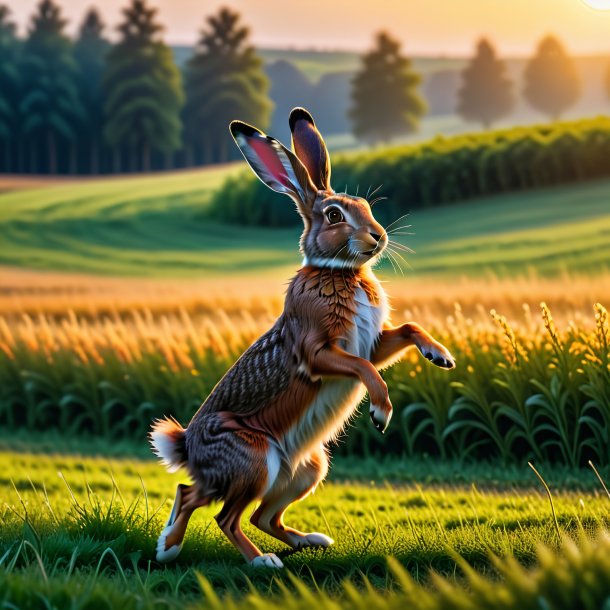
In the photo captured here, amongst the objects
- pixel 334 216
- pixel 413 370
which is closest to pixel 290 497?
pixel 334 216

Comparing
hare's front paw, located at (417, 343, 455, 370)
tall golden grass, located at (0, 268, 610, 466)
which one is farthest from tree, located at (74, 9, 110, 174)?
hare's front paw, located at (417, 343, 455, 370)

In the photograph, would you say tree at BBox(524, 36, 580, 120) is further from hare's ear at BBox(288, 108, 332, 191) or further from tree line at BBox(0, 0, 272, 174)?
hare's ear at BBox(288, 108, 332, 191)

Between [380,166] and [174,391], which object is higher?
[380,166]

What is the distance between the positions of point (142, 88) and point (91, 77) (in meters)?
6.76

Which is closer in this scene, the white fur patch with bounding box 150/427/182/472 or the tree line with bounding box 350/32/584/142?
the white fur patch with bounding box 150/427/182/472

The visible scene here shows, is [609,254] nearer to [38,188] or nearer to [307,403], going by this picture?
[307,403]

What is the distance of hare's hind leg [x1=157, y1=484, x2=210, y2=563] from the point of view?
462 centimetres

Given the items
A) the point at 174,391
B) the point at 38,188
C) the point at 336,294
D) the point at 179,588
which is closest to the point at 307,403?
the point at 336,294

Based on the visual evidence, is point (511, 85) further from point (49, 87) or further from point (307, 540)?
point (307, 540)

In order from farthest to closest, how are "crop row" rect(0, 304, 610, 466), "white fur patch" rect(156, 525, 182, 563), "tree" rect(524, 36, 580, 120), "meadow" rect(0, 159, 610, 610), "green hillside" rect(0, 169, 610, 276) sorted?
"tree" rect(524, 36, 580, 120) < "green hillside" rect(0, 169, 610, 276) < "crop row" rect(0, 304, 610, 466) < "white fur patch" rect(156, 525, 182, 563) < "meadow" rect(0, 159, 610, 610)

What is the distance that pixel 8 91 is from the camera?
151 ft

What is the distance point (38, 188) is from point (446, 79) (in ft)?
144

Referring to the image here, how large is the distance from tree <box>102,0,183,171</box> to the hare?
1603 inches

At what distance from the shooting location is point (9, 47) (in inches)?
1933
